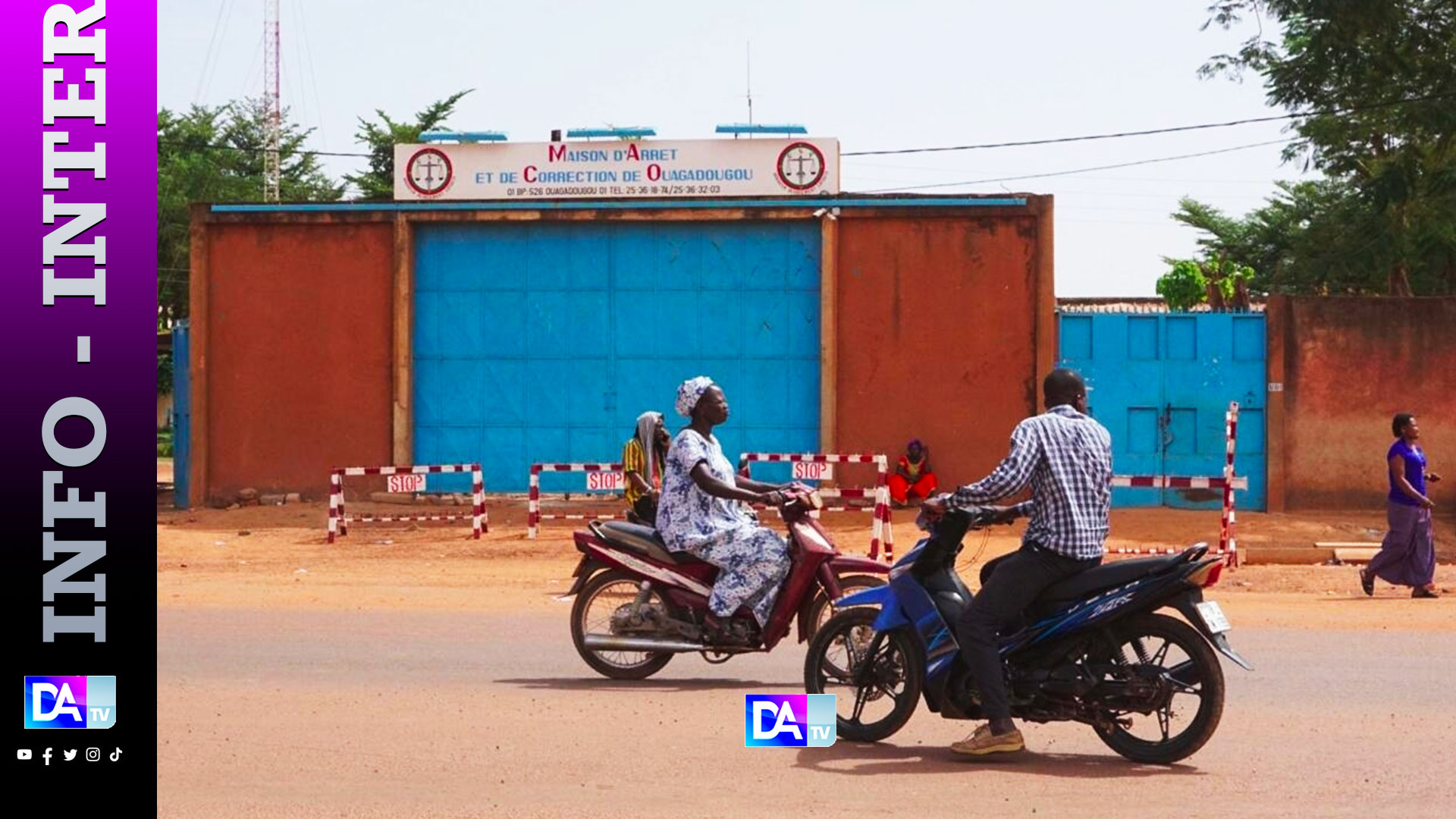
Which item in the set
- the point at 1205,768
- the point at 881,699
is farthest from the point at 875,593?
the point at 1205,768

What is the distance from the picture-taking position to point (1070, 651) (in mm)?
8086

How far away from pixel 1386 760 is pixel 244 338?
19173 millimetres

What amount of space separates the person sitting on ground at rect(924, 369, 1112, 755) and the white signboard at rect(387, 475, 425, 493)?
15.2 metres

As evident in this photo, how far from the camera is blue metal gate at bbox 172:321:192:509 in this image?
25.7 m

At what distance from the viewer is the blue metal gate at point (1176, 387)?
2369cm

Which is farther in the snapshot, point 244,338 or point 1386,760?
point 244,338

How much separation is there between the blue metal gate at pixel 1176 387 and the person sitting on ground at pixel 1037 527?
1588 centimetres

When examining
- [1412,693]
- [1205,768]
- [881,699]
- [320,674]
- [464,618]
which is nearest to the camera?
[1205,768]

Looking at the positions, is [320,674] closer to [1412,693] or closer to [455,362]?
[1412,693]

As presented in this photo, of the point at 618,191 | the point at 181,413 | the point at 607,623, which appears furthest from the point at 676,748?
the point at 181,413

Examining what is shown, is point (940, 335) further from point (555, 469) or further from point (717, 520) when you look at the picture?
point (717, 520)

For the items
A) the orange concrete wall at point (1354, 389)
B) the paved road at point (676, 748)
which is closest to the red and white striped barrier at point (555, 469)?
the orange concrete wall at point (1354, 389)

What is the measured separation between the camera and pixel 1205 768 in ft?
26.2

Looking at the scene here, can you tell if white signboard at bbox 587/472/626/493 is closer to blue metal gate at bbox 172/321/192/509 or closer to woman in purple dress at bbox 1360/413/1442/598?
blue metal gate at bbox 172/321/192/509
